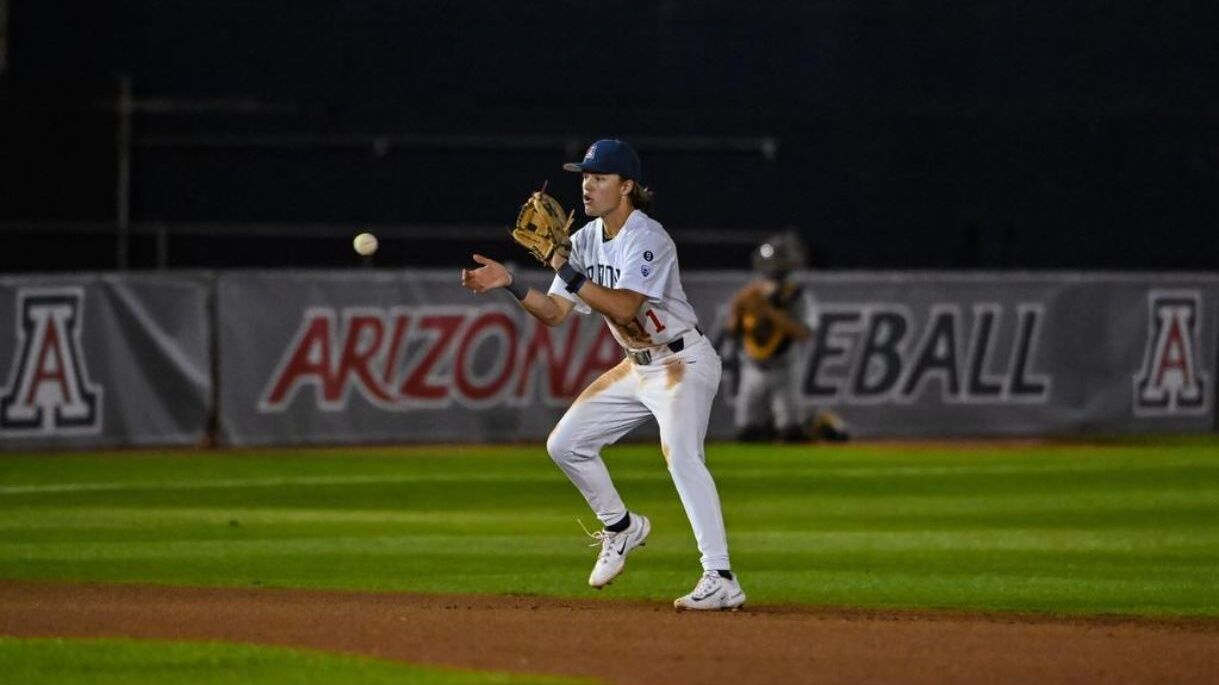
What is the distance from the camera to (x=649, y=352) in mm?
9406

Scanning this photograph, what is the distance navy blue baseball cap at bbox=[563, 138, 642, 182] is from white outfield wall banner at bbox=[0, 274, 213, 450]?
36.9 ft

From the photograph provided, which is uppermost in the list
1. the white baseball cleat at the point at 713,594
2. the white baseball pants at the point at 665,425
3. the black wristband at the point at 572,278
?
the black wristband at the point at 572,278

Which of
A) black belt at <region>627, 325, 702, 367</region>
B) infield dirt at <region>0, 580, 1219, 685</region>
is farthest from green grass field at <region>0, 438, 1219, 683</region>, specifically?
black belt at <region>627, 325, 702, 367</region>

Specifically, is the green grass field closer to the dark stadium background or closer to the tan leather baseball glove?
the tan leather baseball glove

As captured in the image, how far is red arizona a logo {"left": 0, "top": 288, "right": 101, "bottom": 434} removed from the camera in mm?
19328

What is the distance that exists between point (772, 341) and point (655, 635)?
11.9 meters

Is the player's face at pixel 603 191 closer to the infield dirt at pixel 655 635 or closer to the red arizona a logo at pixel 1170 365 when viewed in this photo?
the infield dirt at pixel 655 635

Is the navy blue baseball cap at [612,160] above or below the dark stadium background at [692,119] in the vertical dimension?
above

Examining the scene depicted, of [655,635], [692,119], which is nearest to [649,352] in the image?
[655,635]

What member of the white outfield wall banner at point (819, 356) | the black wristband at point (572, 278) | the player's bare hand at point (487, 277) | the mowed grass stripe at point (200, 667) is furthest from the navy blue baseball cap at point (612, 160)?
the white outfield wall banner at point (819, 356)

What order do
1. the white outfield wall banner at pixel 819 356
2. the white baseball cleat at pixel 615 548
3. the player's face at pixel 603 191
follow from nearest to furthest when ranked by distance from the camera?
the player's face at pixel 603 191
the white baseball cleat at pixel 615 548
the white outfield wall banner at pixel 819 356

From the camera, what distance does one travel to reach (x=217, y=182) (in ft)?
84.5

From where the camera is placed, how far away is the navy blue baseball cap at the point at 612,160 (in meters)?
9.32

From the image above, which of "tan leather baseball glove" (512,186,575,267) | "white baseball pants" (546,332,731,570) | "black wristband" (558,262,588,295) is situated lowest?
"white baseball pants" (546,332,731,570)
